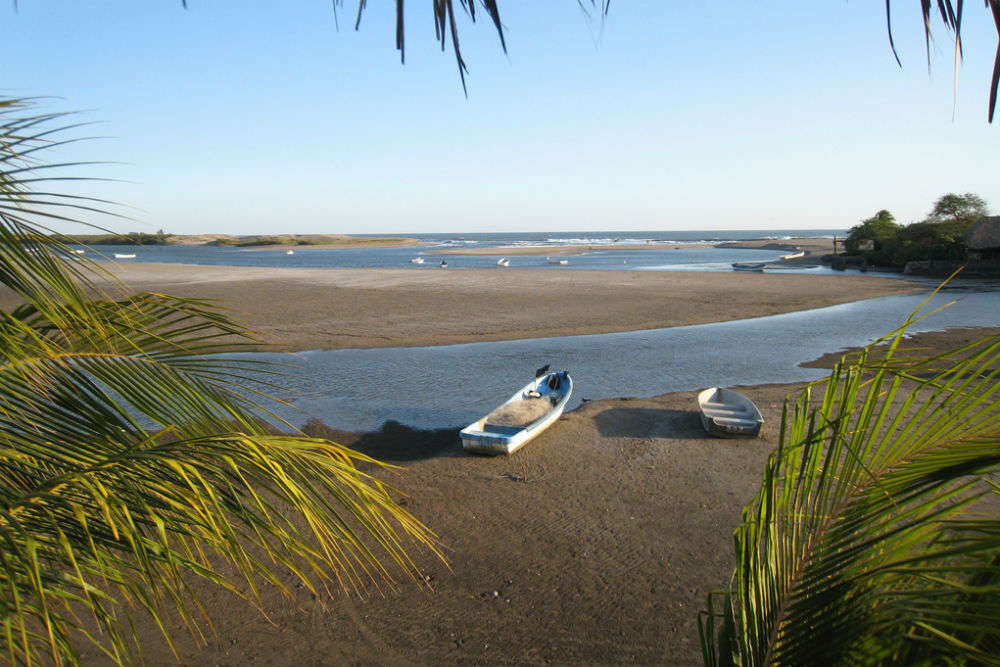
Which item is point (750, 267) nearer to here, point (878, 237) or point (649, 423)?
point (878, 237)

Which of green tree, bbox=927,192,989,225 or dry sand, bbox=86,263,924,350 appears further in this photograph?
green tree, bbox=927,192,989,225

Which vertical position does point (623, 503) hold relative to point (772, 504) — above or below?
below

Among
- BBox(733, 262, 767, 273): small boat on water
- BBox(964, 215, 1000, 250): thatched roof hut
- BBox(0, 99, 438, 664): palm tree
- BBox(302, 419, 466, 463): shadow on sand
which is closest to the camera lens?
BBox(0, 99, 438, 664): palm tree

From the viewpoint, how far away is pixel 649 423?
1352 cm

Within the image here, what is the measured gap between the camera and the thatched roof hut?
42.9 metres

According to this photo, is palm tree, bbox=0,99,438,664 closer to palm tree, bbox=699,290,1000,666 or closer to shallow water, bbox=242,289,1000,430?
palm tree, bbox=699,290,1000,666

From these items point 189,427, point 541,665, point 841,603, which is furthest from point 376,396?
point 841,603

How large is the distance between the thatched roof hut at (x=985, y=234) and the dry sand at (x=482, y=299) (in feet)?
19.9

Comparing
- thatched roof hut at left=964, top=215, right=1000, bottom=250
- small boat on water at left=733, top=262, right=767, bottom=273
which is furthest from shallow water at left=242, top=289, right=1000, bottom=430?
small boat on water at left=733, top=262, right=767, bottom=273

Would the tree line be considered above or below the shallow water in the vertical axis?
above

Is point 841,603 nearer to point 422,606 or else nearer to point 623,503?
point 422,606

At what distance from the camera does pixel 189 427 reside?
2590mm

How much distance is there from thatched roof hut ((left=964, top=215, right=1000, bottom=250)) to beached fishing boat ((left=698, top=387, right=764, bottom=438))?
40.8 metres

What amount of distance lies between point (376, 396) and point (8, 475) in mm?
13998
